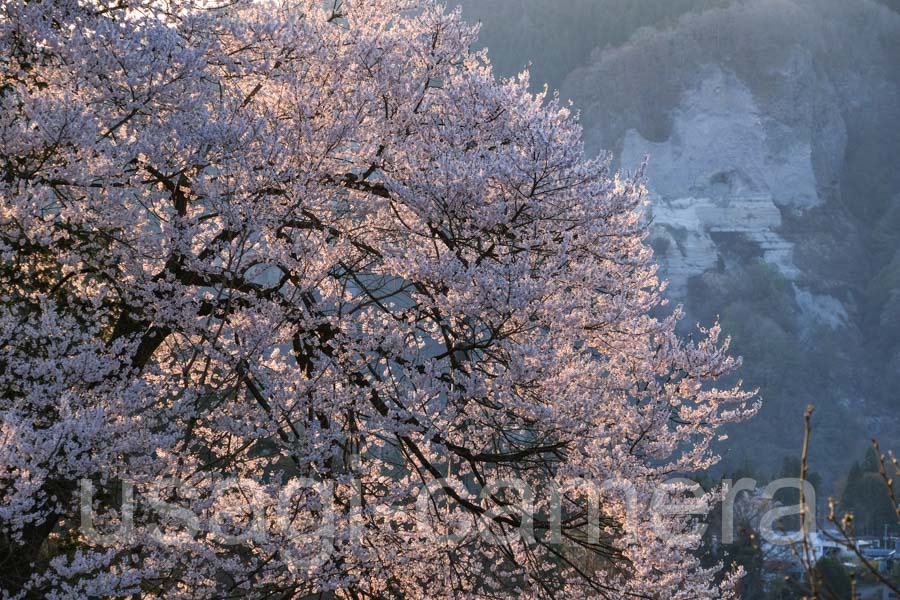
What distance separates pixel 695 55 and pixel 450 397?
369 feet

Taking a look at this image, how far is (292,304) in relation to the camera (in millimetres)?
6492

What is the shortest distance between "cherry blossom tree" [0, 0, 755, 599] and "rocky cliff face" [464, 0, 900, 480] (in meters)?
79.8

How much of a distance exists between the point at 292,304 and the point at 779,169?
352 feet

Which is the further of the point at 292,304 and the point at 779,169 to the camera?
the point at 779,169

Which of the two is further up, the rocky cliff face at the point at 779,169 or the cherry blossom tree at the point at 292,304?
the rocky cliff face at the point at 779,169

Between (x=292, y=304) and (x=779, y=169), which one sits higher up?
(x=779, y=169)

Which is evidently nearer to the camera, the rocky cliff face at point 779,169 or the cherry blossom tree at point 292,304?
the cherry blossom tree at point 292,304

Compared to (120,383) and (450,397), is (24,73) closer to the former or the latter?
(120,383)

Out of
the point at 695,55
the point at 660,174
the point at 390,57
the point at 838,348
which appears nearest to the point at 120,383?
the point at 390,57

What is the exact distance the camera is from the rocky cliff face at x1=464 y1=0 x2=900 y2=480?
293 ft

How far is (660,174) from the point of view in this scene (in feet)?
349

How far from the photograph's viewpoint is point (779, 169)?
106 meters

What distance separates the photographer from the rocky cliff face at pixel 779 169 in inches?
3521

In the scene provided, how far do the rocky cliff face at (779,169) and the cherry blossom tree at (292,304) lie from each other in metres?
79.8
